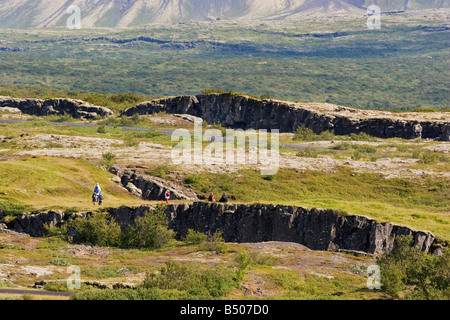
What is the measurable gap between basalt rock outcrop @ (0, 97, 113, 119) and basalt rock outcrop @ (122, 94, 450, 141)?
15.3 feet

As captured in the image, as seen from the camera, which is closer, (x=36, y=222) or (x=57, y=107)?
(x=36, y=222)

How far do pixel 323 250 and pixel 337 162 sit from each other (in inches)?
859

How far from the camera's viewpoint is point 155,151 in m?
63.7

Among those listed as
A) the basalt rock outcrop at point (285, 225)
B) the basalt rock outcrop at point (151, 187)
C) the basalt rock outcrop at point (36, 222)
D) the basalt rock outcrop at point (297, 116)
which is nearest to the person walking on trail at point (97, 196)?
the basalt rock outcrop at point (285, 225)

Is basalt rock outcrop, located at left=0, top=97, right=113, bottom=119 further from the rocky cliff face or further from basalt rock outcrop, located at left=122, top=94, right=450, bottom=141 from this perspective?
the rocky cliff face

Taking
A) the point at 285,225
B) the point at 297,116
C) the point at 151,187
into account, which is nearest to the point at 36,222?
the point at 151,187

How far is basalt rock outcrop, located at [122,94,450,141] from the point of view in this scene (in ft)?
273

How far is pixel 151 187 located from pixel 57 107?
55.1 meters

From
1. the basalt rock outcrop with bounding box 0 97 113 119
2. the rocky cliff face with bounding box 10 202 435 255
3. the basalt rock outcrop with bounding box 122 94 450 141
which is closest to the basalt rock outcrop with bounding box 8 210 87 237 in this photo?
the rocky cliff face with bounding box 10 202 435 255

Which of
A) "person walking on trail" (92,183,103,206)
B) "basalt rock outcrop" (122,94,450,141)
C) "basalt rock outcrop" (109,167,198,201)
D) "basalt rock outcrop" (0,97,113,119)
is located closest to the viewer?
"person walking on trail" (92,183,103,206)

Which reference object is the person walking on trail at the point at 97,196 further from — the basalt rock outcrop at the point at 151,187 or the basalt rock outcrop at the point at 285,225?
the basalt rock outcrop at the point at 151,187

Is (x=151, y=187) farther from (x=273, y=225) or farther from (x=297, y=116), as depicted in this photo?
(x=297, y=116)

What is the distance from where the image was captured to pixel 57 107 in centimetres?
10006

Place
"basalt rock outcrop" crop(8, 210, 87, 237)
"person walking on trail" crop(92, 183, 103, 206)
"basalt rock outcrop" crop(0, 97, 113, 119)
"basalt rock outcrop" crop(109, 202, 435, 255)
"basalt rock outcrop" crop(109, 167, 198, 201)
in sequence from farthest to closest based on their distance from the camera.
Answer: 1. "basalt rock outcrop" crop(0, 97, 113, 119)
2. "basalt rock outcrop" crop(109, 167, 198, 201)
3. "person walking on trail" crop(92, 183, 103, 206)
4. "basalt rock outcrop" crop(8, 210, 87, 237)
5. "basalt rock outcrop" crop(109, 202, 435, 255)
